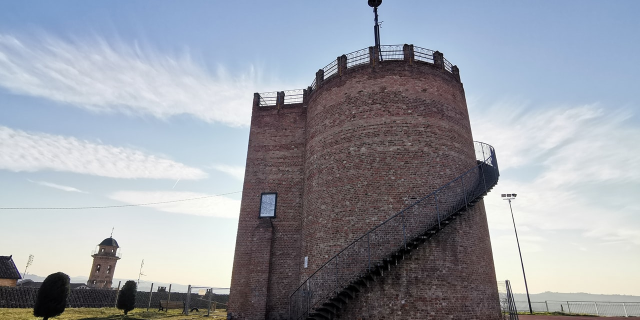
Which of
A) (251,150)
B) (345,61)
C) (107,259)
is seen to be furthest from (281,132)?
(107,259)

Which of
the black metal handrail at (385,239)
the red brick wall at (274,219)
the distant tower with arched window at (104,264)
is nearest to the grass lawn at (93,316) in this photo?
the red brick wall at (274,219)

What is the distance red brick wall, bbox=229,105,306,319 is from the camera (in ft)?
50.8

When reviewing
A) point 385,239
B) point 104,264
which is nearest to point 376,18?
point 385,239

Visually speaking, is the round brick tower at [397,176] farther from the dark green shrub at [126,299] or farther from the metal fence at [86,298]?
the dark green shrub at [126,299]

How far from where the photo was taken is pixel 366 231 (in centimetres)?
1230

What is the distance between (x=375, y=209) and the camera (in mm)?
12492

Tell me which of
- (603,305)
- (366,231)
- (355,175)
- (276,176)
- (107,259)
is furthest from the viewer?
(107,259)

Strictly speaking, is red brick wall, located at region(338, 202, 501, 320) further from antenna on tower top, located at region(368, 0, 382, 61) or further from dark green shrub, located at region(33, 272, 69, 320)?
dark green shrub, located at region(33, 272, 69, 320)

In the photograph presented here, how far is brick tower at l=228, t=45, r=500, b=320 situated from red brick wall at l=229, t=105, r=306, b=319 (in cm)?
6

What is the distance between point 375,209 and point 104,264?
173ft

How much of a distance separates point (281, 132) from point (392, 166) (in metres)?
7.95

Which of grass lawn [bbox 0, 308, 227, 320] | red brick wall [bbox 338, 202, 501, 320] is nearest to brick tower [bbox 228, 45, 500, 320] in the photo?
red brick wall [bbox 338, 202, 501, 320]

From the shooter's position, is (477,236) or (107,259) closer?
(477,236)

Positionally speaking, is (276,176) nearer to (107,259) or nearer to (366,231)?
(366,231)
